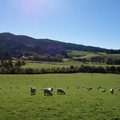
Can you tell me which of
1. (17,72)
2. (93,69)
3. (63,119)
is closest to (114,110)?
(63,119)

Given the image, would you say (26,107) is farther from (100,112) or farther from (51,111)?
(100,112)

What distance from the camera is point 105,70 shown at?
105 m

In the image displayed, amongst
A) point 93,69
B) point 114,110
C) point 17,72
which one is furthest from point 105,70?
point 114,110

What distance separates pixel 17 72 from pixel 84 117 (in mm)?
76511

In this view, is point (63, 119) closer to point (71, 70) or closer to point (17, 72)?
point (17, 72)

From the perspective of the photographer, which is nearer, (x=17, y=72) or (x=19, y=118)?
(x=19, y=118)

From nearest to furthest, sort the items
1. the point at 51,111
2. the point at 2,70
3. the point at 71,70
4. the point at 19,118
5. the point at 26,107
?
the point at 19,118
the point at 51,111
the point at 26,107
the point at 2,70
the point at 71,70

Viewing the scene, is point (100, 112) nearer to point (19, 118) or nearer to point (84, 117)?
point (84, 117)

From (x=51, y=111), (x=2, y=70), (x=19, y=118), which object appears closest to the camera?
(x=19, y=118)

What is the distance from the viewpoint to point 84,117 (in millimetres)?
13445

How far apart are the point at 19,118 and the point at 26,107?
2930 millimetres

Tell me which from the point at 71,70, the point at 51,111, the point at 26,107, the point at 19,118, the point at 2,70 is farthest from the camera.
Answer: the point at 71,70

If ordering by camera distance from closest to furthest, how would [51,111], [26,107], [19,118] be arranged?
1. [19,118]
2. [51,111]
3. [26,107]

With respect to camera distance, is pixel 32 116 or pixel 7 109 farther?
pixel 7 109
